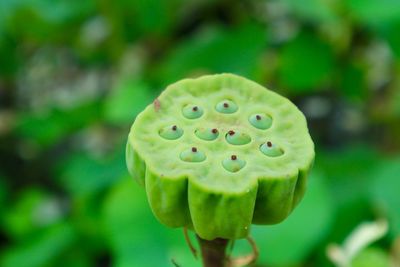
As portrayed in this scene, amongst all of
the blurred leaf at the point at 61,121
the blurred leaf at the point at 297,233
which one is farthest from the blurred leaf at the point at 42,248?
the blurred leaf at the point at 297,233

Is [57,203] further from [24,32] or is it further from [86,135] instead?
[24,32]

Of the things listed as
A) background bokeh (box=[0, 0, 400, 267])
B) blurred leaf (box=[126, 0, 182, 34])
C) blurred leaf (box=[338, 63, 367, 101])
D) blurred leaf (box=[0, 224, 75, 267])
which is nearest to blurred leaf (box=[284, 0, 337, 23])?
background bokeh (box=[0, 0, 400, 267])

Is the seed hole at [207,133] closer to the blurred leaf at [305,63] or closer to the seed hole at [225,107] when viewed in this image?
the seed hole at [225,107]

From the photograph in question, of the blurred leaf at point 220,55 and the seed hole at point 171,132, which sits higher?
the seed hole at point 171,132

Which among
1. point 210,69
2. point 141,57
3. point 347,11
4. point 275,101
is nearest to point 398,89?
point 347,11

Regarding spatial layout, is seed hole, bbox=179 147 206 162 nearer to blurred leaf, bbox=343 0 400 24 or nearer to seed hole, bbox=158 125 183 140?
seed hole, bbox=158 125 183 140
